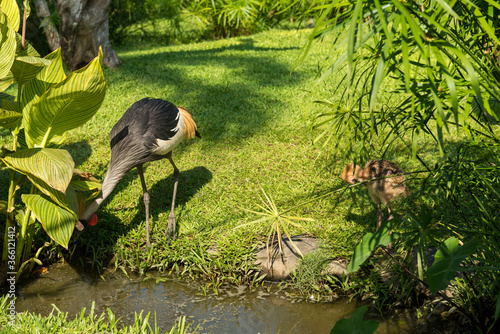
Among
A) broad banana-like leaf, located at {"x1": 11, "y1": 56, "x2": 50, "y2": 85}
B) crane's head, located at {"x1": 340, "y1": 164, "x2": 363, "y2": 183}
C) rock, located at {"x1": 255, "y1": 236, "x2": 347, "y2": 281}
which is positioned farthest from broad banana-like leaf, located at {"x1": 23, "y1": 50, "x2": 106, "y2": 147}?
crane's head, located at {"x1": 340, "y1": 164, "x2": 363, "y2": 183}

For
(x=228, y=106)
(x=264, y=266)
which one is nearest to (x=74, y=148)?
(x=228, y=106)

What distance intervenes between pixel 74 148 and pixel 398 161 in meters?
3.75

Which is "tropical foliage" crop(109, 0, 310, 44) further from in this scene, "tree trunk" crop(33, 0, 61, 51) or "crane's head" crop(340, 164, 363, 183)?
"crane's head" crop(340, 164, 363, 183)

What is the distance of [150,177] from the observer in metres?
4.99

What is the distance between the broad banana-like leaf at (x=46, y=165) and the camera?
2912 millimetres

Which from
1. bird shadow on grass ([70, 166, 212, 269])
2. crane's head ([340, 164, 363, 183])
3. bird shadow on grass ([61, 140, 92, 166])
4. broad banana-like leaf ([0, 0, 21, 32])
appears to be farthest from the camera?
bird shadow on grass ([61, 140, 92, 166])

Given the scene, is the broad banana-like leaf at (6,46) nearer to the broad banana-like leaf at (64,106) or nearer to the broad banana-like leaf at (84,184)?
the broad banana-like leaf at (64,106)

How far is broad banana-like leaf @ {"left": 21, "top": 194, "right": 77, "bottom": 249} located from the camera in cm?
312

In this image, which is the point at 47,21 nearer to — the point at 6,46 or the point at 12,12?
the point at 12,12

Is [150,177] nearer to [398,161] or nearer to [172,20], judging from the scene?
[398,161]

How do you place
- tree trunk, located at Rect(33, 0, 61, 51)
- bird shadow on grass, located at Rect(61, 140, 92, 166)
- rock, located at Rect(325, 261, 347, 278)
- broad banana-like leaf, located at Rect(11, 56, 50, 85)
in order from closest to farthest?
broad banana-like leaf, located at Rect(11, 56, 50, 85), rock, located at Rect(325, 261, 347, 278), bird shadow on grass, located at Rect(61, 140, 92, 166), tree trunk, located at Rect(33, 0, 61, 51)

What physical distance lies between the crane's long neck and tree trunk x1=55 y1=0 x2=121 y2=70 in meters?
3.87

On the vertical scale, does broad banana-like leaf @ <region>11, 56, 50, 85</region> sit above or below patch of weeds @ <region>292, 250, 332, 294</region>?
above

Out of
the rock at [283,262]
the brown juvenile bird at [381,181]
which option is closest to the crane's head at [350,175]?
the brown juvenile bird at [381,181]
